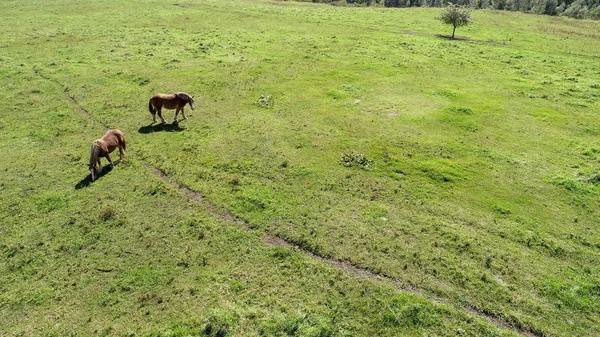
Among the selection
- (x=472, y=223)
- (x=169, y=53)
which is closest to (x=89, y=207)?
(x=472, y=223)

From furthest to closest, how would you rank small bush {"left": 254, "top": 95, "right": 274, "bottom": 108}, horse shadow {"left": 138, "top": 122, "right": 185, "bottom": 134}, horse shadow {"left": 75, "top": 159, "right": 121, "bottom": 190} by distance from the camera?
small bush {"left": 254, "top": 95, "right": 274, "bottom": 108}, horse shadow {"left": 138, "top": 122, "right": 185, "bottom": 134}, horse shadow {"left": 75, "top": 159, "right": 121, "bottom": 190}

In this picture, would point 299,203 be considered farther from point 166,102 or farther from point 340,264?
point 166,102

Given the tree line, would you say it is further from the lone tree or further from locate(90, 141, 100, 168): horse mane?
locate(90, 141, 100, 168): horse mane

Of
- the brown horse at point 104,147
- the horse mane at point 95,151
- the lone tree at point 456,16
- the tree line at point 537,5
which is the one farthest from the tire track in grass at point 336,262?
the tree line at point 537,5

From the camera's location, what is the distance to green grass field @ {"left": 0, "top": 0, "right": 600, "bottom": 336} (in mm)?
11773

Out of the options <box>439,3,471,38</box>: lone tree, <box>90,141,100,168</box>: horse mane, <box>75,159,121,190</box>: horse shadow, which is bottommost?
<box>75,159,121,190</box>: horse shadow

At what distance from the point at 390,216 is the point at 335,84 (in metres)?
19.6

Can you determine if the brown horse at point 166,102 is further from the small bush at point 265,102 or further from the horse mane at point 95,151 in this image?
the horse mane at point 95,151

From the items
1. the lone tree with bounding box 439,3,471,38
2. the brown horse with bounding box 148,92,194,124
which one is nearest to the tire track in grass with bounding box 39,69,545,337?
the brown horse with bounding box 148,92,194,124

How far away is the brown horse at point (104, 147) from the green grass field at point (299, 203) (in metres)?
0.69

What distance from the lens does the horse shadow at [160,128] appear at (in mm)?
23125

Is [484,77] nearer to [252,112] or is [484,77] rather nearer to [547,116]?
[547,116]

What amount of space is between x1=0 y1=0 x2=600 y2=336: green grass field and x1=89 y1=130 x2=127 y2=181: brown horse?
69 cm

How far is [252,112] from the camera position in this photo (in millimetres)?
26250
